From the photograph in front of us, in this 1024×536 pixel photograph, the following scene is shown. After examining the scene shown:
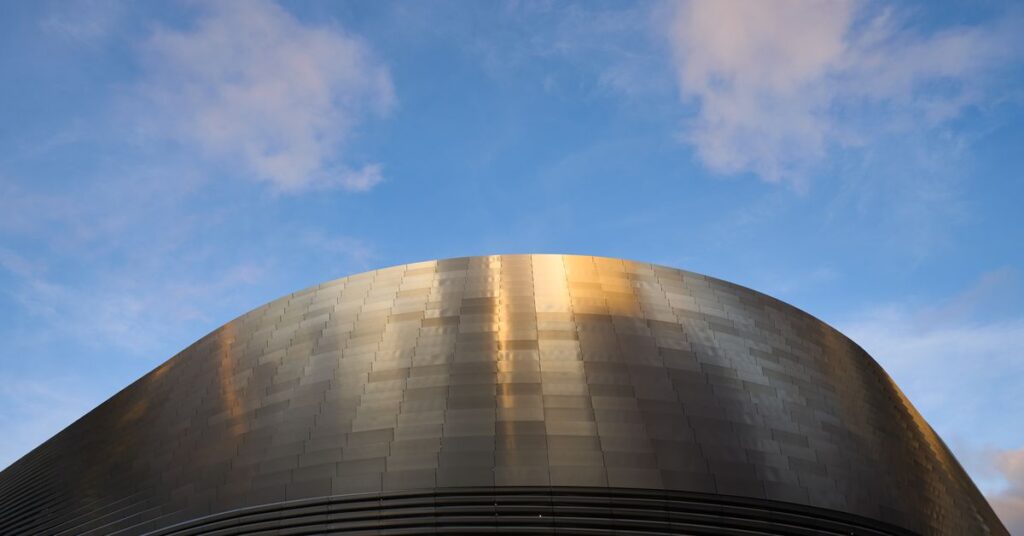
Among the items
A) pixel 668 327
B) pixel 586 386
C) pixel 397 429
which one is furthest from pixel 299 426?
pixel 668 327

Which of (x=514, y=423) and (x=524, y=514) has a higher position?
(x=514, y=423)

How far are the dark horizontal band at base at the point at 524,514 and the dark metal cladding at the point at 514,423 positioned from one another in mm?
47

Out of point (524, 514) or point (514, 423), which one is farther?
point (514, 423)

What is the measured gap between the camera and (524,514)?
17.5 metres

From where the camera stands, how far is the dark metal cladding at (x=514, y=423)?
18.3m

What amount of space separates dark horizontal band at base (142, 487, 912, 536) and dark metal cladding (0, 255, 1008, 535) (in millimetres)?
47

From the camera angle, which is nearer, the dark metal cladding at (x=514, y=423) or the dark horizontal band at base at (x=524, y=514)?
the dark horizontal band at base at (x=524, y=514)

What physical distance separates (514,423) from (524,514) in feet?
7.61

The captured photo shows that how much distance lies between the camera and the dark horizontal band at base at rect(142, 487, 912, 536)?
17.5 meters

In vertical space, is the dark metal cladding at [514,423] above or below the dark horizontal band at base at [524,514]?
above

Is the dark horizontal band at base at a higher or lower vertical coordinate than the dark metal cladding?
lower

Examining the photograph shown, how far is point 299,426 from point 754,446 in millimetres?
11225

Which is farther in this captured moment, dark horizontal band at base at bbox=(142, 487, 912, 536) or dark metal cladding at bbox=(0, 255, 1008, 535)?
dark metal cladding at bbox=(0, 255, 1008, 535)

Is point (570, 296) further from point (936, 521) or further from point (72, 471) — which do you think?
point (72, 471)
